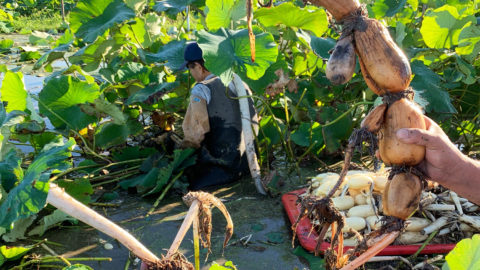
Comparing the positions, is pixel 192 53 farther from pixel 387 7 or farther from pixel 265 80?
pixel 387 7

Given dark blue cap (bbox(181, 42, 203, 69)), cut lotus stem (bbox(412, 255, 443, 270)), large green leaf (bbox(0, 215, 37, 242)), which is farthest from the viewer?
dark blue cap (bbox(181, 42, 203, 69))

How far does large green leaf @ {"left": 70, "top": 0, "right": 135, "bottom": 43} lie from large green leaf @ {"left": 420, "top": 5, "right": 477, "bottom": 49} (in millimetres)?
1847

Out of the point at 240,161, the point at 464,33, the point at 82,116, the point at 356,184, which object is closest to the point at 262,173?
the point at 240,161

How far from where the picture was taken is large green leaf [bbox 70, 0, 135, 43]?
9.75 ft

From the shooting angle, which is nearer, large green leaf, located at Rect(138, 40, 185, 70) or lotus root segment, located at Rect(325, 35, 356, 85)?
lotus root segment, located at Rect(325, 35, 356, 85)

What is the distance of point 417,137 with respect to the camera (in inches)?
38.2

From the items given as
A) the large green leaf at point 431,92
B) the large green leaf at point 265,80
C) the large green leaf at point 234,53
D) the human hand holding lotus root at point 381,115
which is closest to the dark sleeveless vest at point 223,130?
the large green leaf at point 265,80

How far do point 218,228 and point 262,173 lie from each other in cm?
65

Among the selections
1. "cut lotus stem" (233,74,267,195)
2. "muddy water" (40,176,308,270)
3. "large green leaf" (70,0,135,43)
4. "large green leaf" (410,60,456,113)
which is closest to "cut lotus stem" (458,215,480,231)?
"large green leaf" (410,60,456,113)

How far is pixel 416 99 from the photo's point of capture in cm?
181

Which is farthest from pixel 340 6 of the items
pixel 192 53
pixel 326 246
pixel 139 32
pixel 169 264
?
pixel 139 32

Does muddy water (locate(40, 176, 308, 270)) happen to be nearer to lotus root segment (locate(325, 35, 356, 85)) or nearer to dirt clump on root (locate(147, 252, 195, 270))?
dirt clump on root (locate(147, 252, 195, 270))

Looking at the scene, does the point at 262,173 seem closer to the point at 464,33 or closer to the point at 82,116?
the point at 82,116

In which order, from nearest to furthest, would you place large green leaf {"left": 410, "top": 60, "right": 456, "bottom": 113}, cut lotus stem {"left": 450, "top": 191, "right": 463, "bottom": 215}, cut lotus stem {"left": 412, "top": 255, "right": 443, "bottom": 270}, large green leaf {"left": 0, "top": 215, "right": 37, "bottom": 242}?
1. cut lotus stem {"left": 412, "top": 255, "right": 443, "bottom": 270}
2. cut lotus stem {"left": 450, "top": 191, "right": 463, "bottom": 215}
3. large green leaf {"left": 0, "top": 215, "right": 37, "bottom": 242}
4. large green leaf {"left": 410, "top": 60, "right": 456, "bottom": 113}
